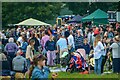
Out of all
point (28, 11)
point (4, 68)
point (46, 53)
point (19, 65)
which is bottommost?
point (4, 68)

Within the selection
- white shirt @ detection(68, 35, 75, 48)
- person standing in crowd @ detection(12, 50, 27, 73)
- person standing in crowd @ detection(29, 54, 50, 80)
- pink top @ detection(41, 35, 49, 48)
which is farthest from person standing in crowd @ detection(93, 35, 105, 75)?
person standing in crowd @ detection(29, 54, 50, 80)

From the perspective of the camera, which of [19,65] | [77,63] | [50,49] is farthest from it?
[50,49]

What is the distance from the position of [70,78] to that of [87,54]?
446cm

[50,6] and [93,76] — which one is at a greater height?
[50,6]

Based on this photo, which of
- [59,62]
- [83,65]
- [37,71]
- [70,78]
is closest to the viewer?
[37,71]

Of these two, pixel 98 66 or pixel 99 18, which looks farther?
pixel 99 18

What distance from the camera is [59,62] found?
22094mm

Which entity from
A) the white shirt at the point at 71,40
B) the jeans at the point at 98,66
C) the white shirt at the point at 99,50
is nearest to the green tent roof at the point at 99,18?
the white shirt at the point at 71,40

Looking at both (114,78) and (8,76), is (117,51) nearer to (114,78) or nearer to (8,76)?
(114,78)

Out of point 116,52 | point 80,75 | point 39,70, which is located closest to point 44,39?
point 80,75

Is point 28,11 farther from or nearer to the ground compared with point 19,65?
farther from the ground

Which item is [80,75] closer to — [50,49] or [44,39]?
[50,49]

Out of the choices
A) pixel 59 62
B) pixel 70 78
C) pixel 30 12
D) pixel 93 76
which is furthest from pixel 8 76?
pixel 30 12

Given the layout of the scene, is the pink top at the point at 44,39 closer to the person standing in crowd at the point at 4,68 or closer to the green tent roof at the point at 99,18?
the person standing in crowd at the point at 4,68
